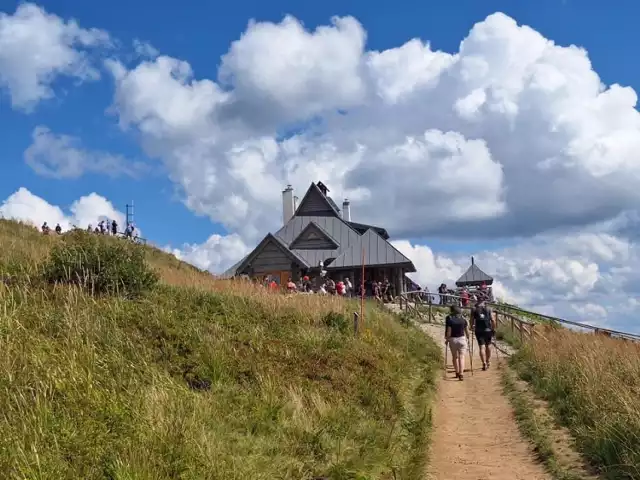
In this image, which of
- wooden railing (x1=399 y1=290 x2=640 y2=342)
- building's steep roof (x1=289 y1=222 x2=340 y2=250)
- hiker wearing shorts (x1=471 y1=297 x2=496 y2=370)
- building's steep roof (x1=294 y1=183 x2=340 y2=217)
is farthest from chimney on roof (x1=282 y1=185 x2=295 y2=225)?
hiker wearing shorts (x1=471 y1=297 x2=496 y2=370)

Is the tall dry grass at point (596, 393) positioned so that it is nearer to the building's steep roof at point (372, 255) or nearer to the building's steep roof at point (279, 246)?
the building's steep roof at point (372, 255)

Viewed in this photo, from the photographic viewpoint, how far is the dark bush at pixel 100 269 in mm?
12516

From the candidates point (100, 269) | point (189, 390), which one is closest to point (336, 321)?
point (100, 269)

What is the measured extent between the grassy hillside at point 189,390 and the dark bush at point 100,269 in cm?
20

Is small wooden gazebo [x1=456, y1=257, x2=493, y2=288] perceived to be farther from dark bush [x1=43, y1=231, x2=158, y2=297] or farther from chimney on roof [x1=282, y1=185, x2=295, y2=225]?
dark bush [x1=43, y1=231, x2=158, y2=297]

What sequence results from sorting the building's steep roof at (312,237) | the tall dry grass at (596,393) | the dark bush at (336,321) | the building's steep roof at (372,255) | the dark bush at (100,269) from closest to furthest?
1. the tall dry grass at (596,393)
2. the dark bush at (100,269)
3. the dark bush at (336,321)
4. the building's steep roof at (372,255)
5. the building's steep roof at (312,237)

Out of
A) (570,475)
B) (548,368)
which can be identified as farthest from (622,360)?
(570,475)

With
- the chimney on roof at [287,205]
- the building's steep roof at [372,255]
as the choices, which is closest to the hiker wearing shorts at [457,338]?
the building's steep roof at [372,255]

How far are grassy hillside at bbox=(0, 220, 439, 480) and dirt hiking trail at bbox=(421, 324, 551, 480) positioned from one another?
34 centimetres

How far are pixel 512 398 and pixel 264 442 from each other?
262 inches

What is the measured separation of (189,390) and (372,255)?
28.6 meters

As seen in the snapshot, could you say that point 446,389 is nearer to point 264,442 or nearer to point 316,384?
point 316,384

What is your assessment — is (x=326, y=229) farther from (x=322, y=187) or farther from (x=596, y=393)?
(x=596, y=393)

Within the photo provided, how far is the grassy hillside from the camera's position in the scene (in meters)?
5.92
